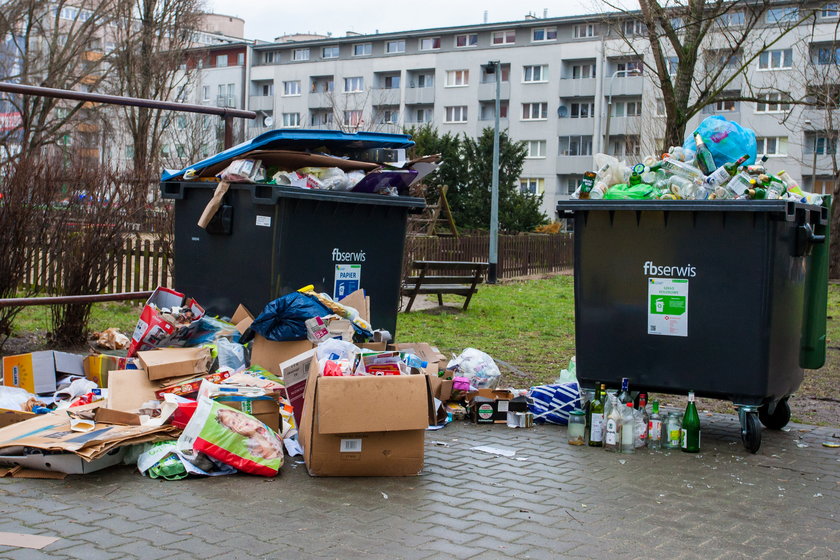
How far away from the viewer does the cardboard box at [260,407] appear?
4941mm

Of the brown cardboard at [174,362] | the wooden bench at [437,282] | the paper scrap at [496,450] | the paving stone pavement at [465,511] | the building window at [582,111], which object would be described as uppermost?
the building window at [582,111]

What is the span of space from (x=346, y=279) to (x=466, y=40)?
57.4 meters

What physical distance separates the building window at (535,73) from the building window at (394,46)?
32.0 feet

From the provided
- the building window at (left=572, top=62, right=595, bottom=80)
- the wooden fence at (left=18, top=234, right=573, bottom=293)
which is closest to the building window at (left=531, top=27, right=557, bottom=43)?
the building window at (left=572, top=62, right=595, bottom=80)

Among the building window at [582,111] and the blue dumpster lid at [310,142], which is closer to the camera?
the blue dumpster lid at [310,142]

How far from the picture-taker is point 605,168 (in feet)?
19.6

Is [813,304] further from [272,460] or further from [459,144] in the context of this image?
[459,144]

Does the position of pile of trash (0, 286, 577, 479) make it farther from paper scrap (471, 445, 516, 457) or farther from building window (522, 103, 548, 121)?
building window (522, 103, 548, 121)

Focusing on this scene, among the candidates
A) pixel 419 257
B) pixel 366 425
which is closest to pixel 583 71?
pixel 419 257

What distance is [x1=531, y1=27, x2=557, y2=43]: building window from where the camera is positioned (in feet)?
193

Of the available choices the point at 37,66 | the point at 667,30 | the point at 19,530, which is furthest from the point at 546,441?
the point at 37,66

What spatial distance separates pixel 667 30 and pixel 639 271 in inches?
214

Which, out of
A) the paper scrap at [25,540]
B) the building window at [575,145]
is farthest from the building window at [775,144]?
the paper scrap at [25,540]

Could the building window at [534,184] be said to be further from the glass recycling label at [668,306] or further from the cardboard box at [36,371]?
the cardboard box at [36,371]
